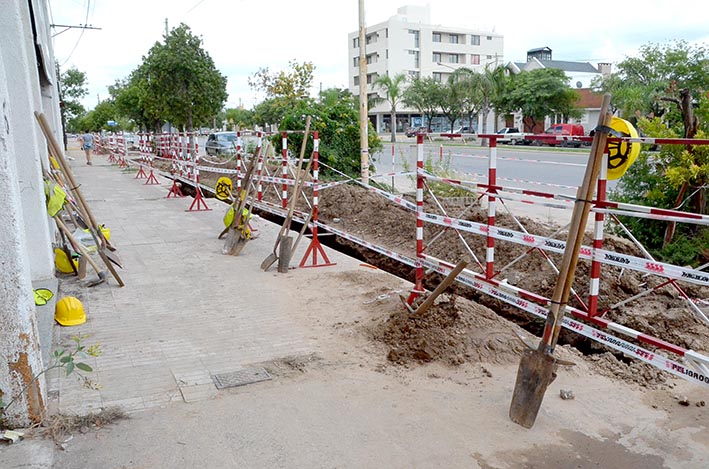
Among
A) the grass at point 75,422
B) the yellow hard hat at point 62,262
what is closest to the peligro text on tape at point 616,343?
the grass at point 75,422

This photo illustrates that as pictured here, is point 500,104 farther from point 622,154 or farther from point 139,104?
point 622,154

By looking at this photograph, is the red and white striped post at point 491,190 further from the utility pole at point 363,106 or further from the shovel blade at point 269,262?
the utility pole at point 363,106

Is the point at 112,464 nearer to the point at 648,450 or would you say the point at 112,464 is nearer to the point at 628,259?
the point at 648,450

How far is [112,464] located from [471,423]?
2.24m

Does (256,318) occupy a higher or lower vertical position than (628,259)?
lower

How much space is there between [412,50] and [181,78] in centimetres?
5374

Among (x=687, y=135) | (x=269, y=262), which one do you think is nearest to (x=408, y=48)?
(x=687, y=135)

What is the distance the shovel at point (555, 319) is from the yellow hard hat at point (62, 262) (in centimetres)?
601

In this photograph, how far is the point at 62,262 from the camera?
7688 millimetres

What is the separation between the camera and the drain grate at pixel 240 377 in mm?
4535

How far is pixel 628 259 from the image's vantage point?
405 centimetres

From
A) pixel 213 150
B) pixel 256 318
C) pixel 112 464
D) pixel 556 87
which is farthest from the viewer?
pixel 556 87

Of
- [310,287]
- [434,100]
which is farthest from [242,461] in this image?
[434,100]

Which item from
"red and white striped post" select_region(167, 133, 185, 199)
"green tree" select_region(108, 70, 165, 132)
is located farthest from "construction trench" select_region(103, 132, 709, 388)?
"green tree" select_region(108, 70, 165, 132)
